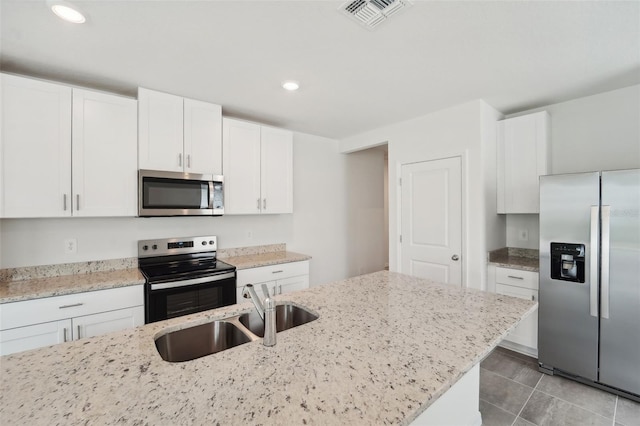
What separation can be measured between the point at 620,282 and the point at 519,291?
71 centimetres

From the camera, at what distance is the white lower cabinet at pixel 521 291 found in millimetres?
2623

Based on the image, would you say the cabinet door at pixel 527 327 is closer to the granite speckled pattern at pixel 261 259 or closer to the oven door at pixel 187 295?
the granite speckled pattern at pixel 261 259

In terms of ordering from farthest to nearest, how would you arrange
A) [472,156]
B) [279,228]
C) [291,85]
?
[279,228] < [472,156] < [291,85]

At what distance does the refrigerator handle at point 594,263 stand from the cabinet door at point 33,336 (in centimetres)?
381

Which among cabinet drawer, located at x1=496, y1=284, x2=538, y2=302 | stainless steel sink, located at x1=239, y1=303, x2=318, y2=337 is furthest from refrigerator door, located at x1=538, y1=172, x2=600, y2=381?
stainless steel sink, located at x1=239, y1=303, x2=318, y2=337

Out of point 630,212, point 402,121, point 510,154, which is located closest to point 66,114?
point 402,121

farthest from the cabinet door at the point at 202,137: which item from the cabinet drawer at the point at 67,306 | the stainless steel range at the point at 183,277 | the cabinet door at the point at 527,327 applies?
the cabinet door at the point at 527,327

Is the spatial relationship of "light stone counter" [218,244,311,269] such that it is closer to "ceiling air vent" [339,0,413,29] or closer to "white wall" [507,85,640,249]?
"ceiling air vent" [339,0,413,29]

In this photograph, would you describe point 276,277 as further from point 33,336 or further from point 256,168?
point 33,336

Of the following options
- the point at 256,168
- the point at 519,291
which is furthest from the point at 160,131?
the point at 519,291

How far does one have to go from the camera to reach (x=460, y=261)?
9.62ft

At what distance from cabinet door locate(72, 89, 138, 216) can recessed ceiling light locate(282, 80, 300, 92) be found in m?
1.27

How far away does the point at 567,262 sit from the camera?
2.34 metres

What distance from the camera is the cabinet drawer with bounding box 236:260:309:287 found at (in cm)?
280
